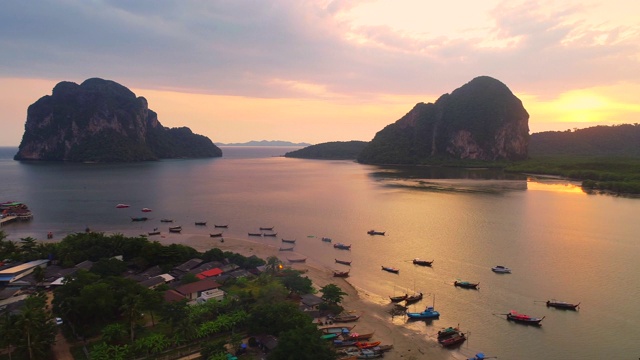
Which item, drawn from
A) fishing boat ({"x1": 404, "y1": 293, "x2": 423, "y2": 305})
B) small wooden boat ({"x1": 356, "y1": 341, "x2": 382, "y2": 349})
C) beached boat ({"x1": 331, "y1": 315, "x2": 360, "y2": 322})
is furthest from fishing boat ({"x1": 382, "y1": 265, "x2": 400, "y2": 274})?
small wooden boat ({"x1": 356, "y1": 341, "x2": 382, "y2": 349})

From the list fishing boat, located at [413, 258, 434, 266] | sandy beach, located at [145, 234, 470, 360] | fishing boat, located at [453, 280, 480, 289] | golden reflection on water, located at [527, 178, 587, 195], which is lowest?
sandy beach, located at [145, 234, 470, 360]

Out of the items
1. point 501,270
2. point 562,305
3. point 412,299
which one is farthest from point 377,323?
point 501,270

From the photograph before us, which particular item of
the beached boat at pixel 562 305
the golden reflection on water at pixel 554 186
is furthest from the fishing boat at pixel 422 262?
the golden reflection on water at pixel 554 186

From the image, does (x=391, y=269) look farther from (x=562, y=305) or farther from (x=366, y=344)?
(x=366, y=344)

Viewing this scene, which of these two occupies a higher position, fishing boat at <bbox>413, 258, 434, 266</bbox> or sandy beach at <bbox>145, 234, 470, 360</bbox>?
fishing boat at <bbox>413, 258, 434, 266</bbox>

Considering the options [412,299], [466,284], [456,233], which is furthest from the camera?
[456,233]

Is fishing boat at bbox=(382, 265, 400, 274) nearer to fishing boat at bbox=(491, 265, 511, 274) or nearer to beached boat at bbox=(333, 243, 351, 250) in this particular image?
beached boat at bbox=(333, 243, 351, 250)

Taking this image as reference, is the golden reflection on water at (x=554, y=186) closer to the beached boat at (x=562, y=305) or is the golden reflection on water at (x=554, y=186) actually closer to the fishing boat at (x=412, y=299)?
the beached boat at (x=562, y=305)
